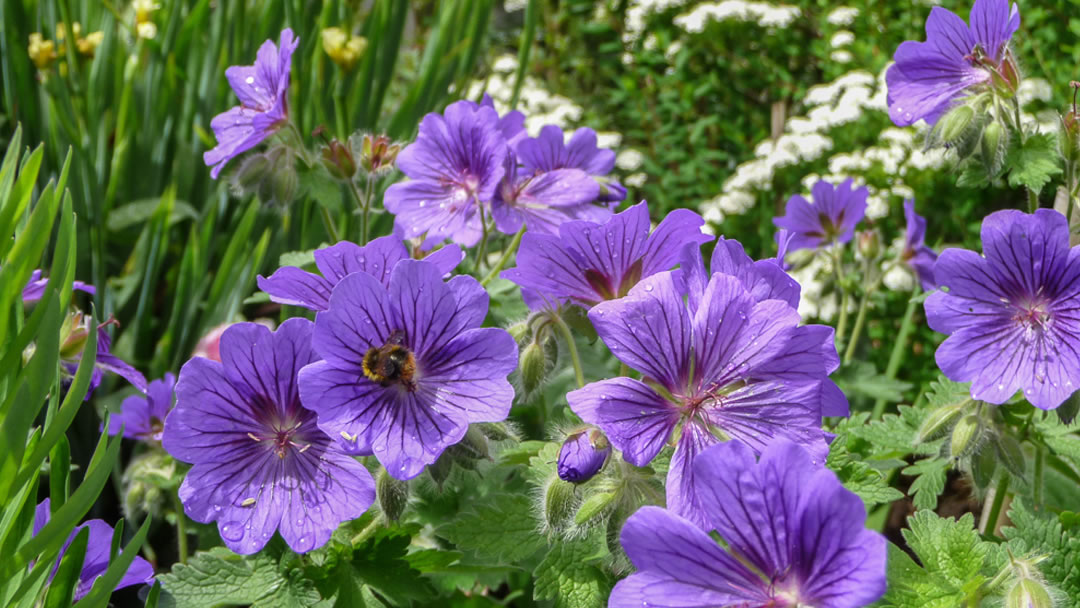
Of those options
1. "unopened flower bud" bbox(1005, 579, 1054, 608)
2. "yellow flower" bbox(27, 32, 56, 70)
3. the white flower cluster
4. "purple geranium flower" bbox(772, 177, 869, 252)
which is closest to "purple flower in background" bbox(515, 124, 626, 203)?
"purple geranium flower" bbox(772, 177, 869, 252)

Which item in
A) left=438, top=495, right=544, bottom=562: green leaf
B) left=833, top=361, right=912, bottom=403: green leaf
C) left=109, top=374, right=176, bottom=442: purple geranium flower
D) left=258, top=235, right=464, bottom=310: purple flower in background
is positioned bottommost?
left=109, top=374, right=176, bottom=442: purple geranium flower

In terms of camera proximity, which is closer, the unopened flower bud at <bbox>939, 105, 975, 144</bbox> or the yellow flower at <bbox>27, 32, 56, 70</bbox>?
the unopened flower bud at <bbox>939, 105, 975, 144</bbox>

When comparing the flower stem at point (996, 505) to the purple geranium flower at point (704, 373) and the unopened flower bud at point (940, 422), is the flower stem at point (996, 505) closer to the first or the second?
the unopened flower bud at point (940, 422)

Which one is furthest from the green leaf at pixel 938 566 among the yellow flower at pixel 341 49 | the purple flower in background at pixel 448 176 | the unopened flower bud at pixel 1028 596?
the yellow flower at pixel 341 49

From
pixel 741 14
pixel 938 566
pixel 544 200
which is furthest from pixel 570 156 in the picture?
pixel 741 14

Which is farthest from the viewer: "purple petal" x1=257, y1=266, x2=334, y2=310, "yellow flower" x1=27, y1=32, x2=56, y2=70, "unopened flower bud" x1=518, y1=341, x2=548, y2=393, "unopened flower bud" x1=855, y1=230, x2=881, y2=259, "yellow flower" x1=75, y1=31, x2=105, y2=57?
"yellow flower" x1=75, y1=31, x2=105, y2=57

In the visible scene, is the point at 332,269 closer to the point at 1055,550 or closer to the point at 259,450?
the point at 259,450

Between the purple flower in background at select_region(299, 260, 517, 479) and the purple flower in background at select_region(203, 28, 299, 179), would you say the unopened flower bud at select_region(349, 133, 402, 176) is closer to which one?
the purple flower in background at select_region(203, 28, 299, 179)

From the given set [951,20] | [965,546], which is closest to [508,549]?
[965,546]
